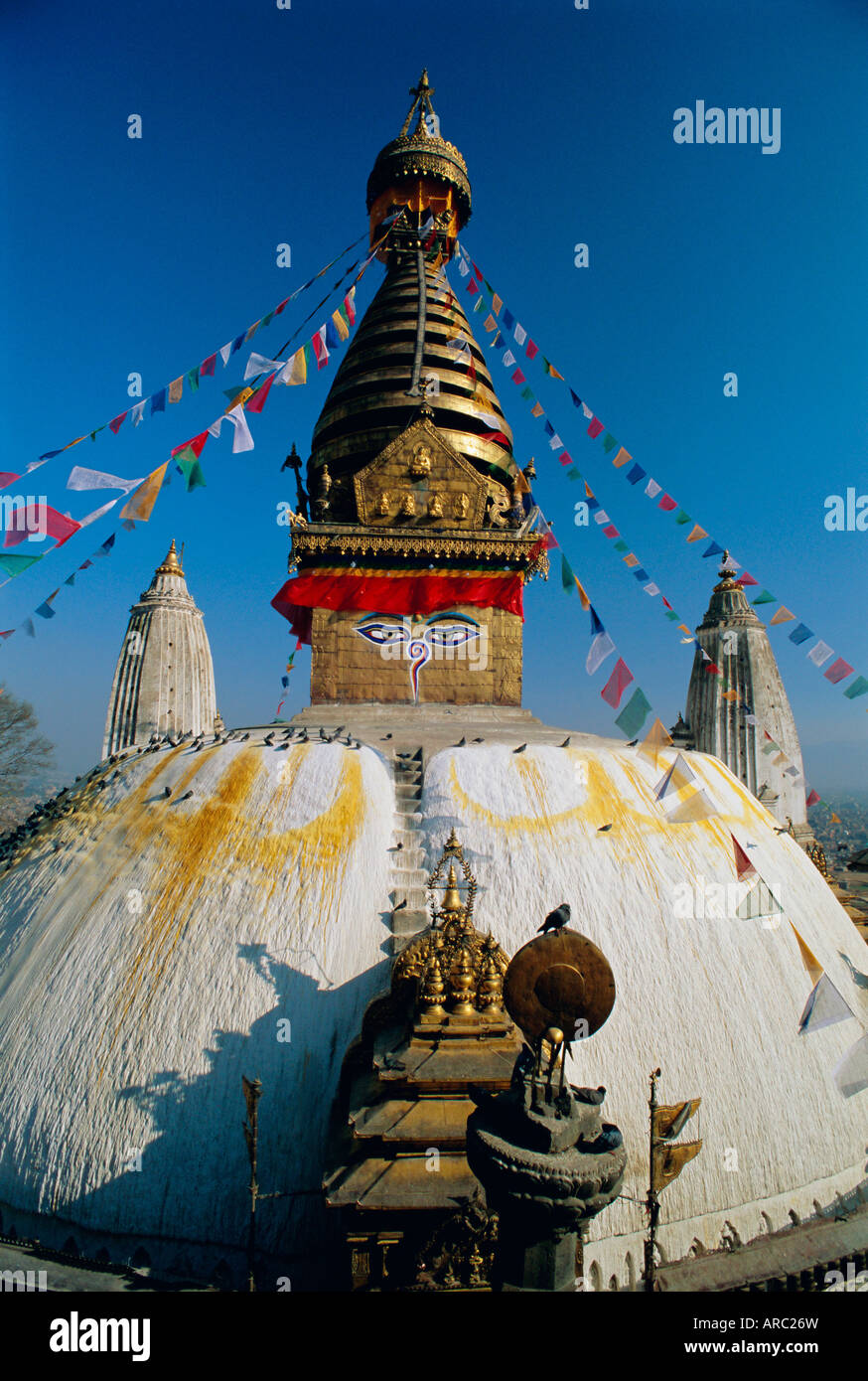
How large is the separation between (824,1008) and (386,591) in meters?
7.29

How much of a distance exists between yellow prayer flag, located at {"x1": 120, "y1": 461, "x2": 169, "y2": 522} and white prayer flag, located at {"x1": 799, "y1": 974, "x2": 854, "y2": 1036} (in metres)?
8.32

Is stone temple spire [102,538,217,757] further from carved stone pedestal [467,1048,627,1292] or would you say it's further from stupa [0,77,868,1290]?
carved stone pedestal [467,1048,627,1292]

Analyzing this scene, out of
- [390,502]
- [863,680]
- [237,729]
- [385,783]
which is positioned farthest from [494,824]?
[390,502]

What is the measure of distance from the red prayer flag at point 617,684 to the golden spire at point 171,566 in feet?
43.6

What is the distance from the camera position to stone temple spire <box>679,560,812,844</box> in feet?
56.9

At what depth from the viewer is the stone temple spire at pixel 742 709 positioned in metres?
17.3

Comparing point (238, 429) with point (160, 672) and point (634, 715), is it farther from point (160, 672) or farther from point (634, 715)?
point (160, 672)

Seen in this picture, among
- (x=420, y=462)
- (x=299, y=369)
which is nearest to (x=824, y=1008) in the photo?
(x=420, y=462)

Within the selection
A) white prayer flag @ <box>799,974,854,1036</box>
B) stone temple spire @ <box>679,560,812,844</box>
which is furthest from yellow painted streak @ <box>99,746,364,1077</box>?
stone temple spire @ <box>679,560,812,844</box>

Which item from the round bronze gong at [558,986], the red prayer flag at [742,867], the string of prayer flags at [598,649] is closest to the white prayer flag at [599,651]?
the string of prayer flags at [598,649]

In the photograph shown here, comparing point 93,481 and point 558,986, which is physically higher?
point 93,481

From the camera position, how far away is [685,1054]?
571cm

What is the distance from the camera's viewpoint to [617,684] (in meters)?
7.21

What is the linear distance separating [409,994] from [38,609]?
642cm
